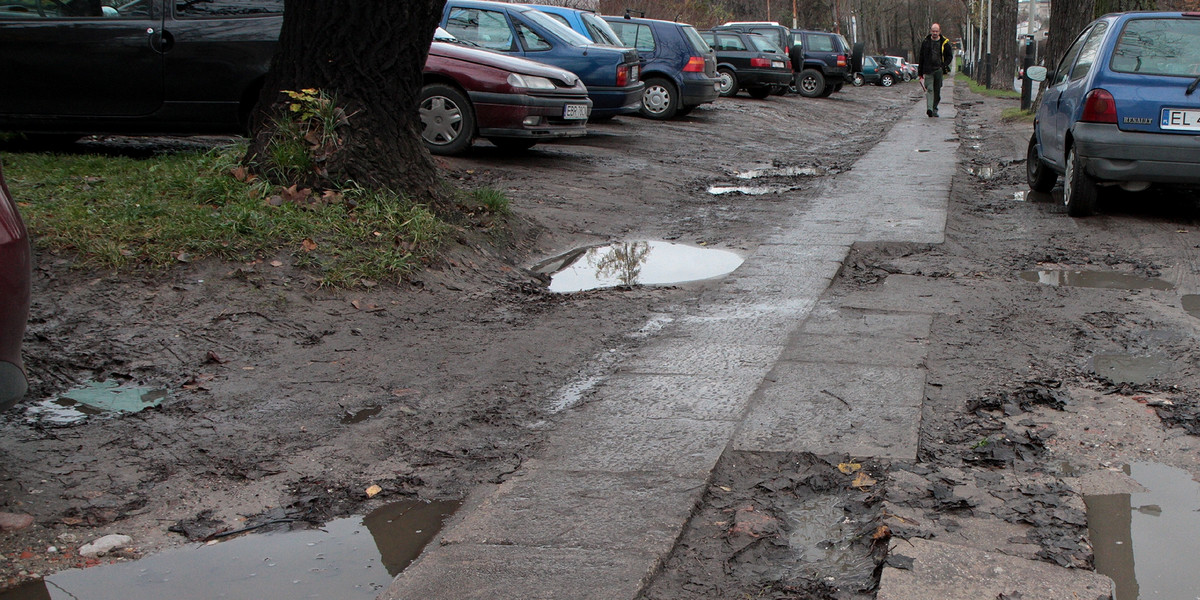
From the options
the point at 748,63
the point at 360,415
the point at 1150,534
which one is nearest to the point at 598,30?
the point at 748,63

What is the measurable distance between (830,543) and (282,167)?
4615 millimetres

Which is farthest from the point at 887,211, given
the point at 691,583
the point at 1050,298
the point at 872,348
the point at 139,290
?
the point at 691,583

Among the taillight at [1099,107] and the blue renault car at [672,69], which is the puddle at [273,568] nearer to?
the taillight at [1099,107]

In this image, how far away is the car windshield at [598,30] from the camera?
1546 centimetres

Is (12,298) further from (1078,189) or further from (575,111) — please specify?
(575,111)

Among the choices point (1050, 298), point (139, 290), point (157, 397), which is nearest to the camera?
point (157, 397)

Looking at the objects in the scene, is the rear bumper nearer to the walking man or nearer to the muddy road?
the muddy road

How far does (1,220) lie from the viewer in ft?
10.2

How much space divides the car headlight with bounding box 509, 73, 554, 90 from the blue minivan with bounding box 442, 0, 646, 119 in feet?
9.14

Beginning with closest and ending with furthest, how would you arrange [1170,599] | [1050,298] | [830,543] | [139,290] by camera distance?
[1170,599]
[830,543]
[139,290]
[1050,298]

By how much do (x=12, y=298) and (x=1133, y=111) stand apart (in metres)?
7.39

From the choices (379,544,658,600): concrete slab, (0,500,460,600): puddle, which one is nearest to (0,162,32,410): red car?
(0,500,460,600): puddle

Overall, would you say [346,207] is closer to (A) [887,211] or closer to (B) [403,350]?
(B) [403,350]

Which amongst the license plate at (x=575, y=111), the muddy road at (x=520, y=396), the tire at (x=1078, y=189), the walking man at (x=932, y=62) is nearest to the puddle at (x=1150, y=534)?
the muddy road at (x=520, y=396)
